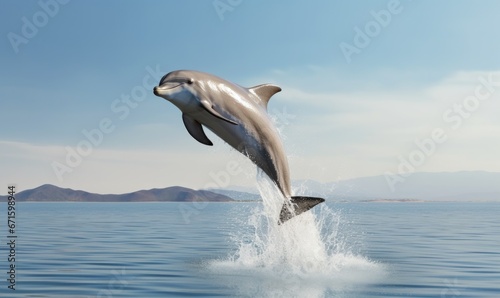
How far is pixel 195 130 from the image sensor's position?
11812 millimetres

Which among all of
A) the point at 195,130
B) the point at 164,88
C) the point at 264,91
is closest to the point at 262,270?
the point at 264,91

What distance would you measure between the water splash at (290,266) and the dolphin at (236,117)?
24.1 inches

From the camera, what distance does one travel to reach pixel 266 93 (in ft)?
43.4

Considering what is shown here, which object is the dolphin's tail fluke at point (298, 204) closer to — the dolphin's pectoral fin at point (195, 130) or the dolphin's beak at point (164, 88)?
the dolphin's pectoral fin at point (195, 130)

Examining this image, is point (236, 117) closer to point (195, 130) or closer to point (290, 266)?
point (195, 130)

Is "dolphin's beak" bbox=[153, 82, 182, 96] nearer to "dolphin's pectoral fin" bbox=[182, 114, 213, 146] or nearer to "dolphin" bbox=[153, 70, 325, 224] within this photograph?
"dolphin" bbox=[153, 70, 325, 224]

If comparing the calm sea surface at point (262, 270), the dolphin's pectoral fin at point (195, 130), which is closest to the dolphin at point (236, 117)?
the dolphin's pectoral fin at point (195, 130)

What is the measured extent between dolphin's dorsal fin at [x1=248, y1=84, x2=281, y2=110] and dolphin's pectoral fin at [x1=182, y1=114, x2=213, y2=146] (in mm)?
1705

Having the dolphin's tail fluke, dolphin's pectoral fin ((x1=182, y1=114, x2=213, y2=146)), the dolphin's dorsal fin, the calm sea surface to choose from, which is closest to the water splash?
the calm sea surface

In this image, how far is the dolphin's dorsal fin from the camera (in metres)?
13.0

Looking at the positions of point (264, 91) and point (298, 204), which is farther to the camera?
point (264, 91)

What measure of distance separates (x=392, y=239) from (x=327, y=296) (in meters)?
19.0

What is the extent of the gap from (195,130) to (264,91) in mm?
2196

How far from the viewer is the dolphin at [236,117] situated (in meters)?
11.4
